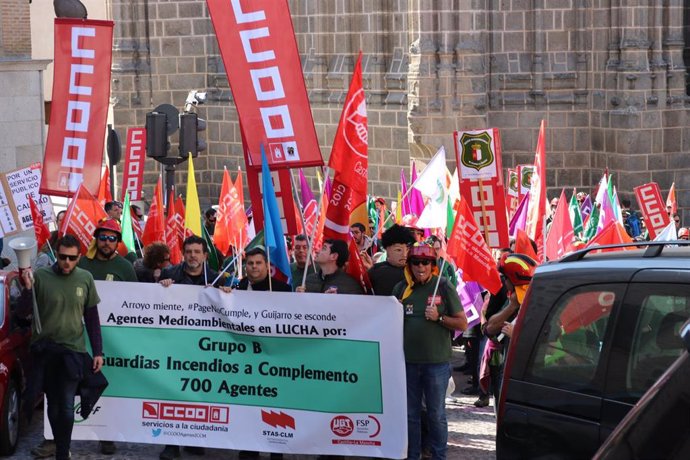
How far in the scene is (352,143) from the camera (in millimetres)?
11289

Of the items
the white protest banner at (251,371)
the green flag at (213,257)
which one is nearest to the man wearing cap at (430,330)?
the white protest banner at (251,371)

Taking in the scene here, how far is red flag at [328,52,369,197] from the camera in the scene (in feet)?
37.0

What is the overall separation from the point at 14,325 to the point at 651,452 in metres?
7.78

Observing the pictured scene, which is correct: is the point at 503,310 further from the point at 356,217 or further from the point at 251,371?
the point at 356,217

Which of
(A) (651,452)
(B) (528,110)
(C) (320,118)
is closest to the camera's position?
(A) (651,452)

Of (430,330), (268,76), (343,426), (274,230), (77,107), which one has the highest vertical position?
(268,76)

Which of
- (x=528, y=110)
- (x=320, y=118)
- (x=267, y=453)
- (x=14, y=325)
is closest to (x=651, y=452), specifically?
(x=267, y=453)

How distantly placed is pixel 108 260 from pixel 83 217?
6.74 feet

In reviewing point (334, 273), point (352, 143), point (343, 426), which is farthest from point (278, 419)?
point (352, 143)

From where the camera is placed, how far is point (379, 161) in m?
24.8

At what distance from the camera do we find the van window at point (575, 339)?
6.59m

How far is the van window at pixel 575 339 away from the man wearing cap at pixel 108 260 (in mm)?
5038

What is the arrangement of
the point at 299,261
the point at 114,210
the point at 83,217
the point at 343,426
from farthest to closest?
the point at 114,210 → the point at 83,217 → the point at 299,261 → the point at 343,426

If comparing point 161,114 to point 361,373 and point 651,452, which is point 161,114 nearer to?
point 361,373
